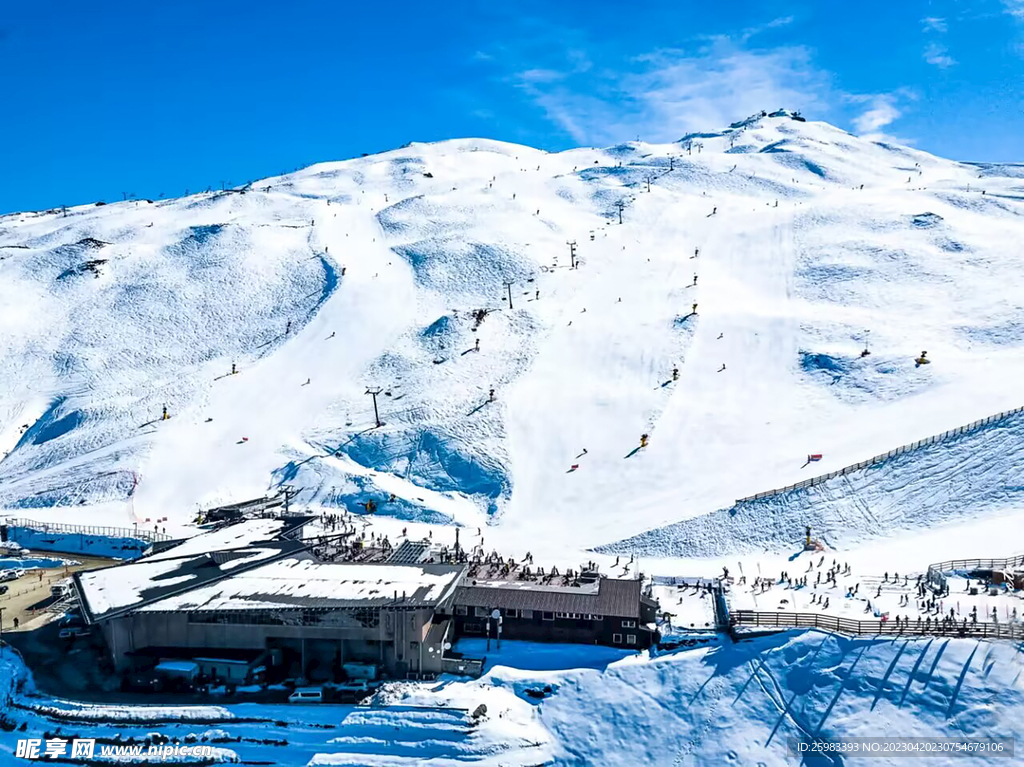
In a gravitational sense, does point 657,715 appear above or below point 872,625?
below

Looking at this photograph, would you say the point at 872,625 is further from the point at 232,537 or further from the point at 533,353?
the point at 533,353

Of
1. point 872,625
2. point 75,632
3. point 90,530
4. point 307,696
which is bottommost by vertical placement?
point 307,696

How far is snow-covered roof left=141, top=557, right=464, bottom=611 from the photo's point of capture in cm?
2938

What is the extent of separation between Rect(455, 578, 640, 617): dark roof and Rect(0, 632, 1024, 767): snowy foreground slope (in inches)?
115

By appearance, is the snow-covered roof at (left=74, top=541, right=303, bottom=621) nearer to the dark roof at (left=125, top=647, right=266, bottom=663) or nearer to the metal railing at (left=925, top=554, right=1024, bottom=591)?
the dark roof at (left=125, top=647, right=266, bottom=663)

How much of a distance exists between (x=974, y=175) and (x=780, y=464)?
98.1 metres

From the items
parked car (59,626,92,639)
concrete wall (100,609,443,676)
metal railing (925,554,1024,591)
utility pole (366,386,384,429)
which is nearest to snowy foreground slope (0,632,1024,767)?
concrete wall (100,609,443,676)

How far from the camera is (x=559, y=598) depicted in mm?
31000

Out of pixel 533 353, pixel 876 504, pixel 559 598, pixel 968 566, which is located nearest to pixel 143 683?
pixel 559 598

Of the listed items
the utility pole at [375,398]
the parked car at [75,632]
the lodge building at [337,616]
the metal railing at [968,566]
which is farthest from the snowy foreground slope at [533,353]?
the parked car at [75,632]

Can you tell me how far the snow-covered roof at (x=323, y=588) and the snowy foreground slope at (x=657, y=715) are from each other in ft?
12.7

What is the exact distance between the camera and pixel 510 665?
28.8 meters

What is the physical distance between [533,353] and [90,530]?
34.6 meters

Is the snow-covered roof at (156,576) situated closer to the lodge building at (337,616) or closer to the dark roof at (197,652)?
the lodge building at (337,616)
